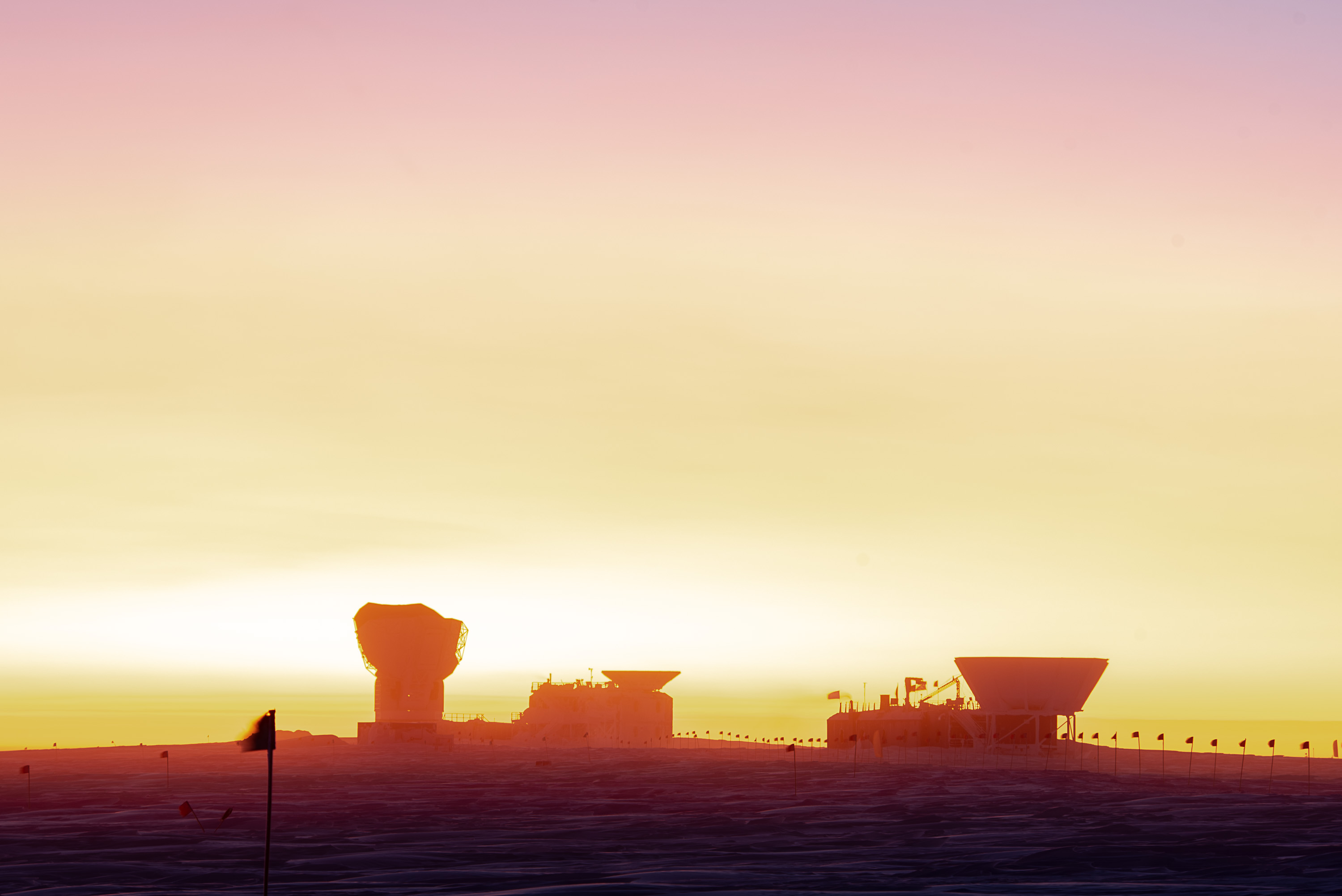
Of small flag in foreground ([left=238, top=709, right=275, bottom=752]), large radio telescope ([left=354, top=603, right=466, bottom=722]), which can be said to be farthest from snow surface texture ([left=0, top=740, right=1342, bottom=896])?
large radio telescope ([left=354, top=603, right=466, bottom=722])

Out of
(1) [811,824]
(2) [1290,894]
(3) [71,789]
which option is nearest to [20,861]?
(1) [811,824]

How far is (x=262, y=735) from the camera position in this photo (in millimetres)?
40000

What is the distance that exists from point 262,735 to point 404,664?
158 metres

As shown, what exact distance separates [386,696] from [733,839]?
133935 mm

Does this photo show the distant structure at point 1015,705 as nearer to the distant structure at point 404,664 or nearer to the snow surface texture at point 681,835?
the snow surface texture at point 681,835

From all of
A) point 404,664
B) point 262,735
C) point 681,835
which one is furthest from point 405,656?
point 262,735

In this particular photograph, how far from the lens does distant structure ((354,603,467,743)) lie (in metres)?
194

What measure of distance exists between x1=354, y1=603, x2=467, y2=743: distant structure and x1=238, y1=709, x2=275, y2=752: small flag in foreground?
156291 mm

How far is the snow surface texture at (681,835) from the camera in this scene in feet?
174

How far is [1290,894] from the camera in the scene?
48.6 meters

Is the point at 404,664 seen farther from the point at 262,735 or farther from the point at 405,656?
the point at 262,735

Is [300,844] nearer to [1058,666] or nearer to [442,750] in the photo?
[1058,666]

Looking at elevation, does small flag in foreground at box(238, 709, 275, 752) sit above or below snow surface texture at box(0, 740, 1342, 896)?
above

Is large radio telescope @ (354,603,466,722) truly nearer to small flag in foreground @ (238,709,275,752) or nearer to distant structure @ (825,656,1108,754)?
distant structure @ (825,656,1108,754)
